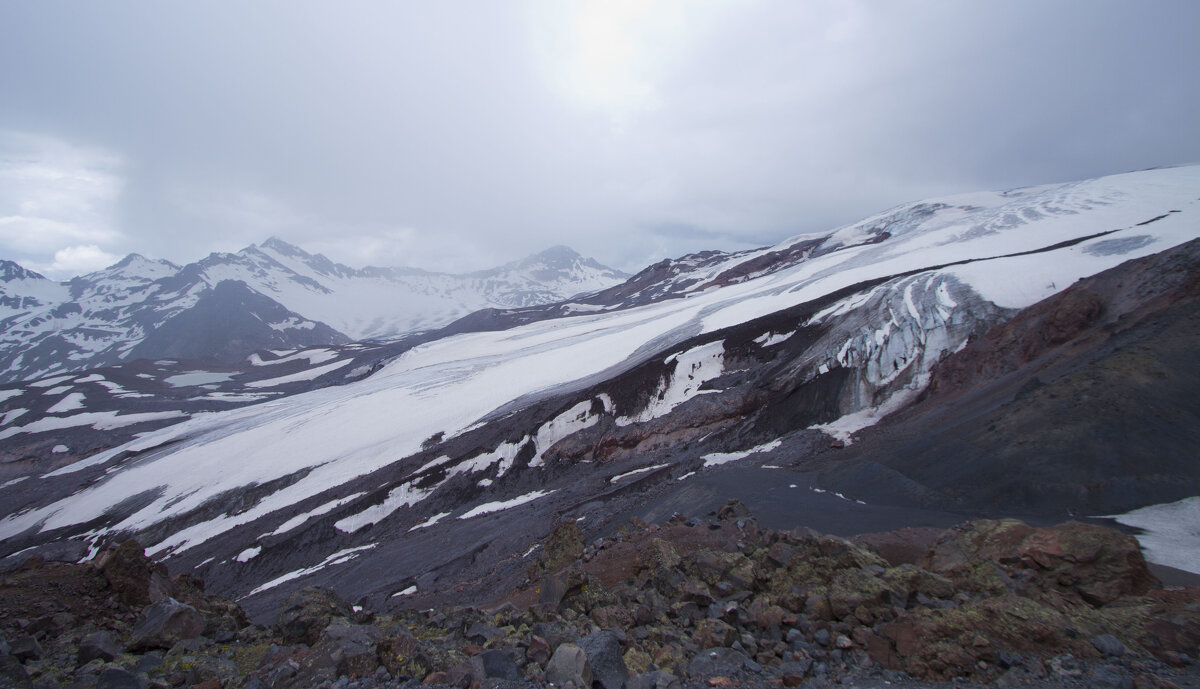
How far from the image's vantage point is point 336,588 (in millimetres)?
17766

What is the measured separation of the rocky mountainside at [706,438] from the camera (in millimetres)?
13273

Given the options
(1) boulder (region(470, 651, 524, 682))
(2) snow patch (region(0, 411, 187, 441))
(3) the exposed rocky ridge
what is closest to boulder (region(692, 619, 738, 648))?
(1) boulder (region(470, 651, 524, 682))

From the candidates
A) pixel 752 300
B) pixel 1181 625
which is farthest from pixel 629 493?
pixel 752 300

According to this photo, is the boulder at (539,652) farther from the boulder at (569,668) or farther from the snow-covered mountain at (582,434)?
the snow-covered mountain at (582,434)

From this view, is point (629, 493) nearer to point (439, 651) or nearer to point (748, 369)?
point (748, 369)

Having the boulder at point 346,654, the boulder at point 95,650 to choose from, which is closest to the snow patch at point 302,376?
the boulder at point 95,650

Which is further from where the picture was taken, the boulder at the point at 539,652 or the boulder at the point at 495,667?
the boulder at the point at 539,652

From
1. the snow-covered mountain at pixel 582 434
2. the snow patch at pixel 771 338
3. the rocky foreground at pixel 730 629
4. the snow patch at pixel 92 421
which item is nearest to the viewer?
the rocky foreground at pixel 730 629

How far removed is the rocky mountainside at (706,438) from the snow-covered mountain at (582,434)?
0.15 metres

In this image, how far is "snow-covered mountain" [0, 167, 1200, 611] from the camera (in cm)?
1903

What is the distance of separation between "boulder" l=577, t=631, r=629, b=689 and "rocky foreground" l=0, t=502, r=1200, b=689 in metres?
0.02

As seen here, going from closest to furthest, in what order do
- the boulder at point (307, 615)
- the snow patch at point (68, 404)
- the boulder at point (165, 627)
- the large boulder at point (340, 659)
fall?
the large boulder at point (340, 659) < the boulder at point (165, 627) < the boulder at point (307, 615) < the snow patch at point (68, 404)

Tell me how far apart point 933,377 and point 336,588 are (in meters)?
22.4

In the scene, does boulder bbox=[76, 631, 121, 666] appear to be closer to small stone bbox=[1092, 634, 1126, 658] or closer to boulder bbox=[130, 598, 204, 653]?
boulder bbox=[130, 598, 204, 653]
